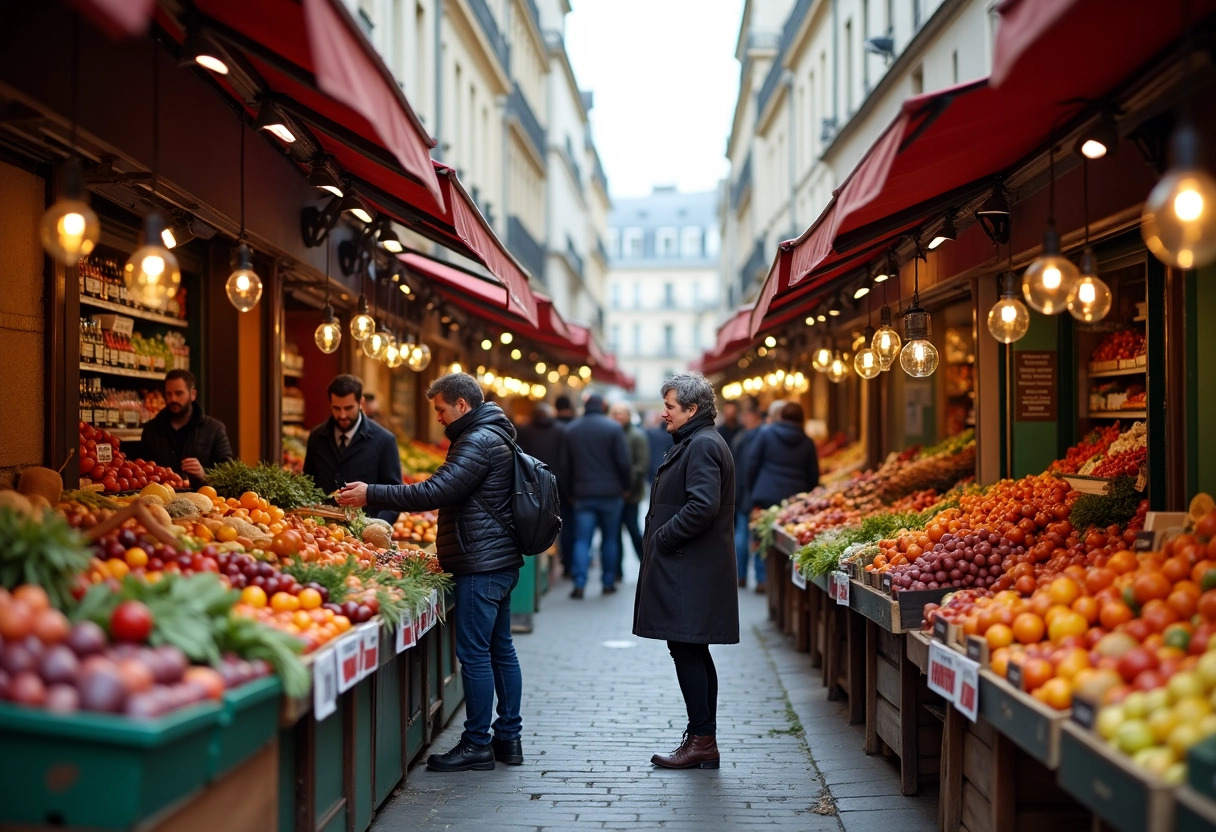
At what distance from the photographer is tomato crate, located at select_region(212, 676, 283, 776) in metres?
3.51

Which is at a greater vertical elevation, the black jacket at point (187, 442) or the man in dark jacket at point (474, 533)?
the black jacket at point (187, 442)

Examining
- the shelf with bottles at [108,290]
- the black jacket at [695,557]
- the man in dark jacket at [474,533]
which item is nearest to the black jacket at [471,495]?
the man in dark jacket at [474,533]

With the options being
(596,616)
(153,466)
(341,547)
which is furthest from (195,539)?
(596,616)

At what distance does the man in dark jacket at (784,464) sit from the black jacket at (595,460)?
156cm

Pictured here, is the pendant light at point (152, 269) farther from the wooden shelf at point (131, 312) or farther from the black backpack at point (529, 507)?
the wooden shelf at point (131, 312)

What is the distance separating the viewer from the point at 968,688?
181 inches

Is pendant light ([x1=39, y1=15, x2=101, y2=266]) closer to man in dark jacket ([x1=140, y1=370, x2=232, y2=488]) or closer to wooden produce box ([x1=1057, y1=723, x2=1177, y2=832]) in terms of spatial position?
wooden produce box ([x1=1057, y1=723, x2=1177, y2=832])

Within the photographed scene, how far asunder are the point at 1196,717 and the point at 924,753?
300 centimetres

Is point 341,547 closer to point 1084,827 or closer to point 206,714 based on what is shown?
point 206,714

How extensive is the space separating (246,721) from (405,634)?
6.48ft

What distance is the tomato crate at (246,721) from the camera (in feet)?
A: 11.5

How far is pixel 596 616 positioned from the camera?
39.8 ft

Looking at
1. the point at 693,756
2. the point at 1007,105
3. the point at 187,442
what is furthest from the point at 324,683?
the point at 187,442

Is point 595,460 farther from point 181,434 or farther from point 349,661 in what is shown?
point 349,661
